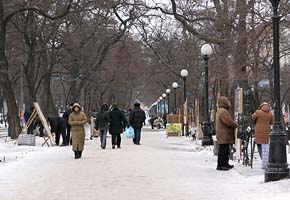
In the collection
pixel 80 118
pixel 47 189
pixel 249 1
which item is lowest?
→ pixel 47 189

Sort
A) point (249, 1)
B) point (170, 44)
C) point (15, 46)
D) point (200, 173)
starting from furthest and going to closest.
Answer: point (170, 44) < point (15, 46) < point (249, 1) < point (200, 173)

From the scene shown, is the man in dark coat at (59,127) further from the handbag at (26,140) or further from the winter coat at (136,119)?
the winter coat at (136,119)

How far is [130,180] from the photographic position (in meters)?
13.9

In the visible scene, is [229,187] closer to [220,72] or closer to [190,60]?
[220,72]

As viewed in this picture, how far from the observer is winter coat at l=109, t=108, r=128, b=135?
24.5m

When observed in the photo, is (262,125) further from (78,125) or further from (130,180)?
(78,125)

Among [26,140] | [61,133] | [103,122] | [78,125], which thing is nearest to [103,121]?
[103,122]

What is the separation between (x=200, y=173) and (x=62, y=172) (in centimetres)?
322

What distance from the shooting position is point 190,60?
50.0 m

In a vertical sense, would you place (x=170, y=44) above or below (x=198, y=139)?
above

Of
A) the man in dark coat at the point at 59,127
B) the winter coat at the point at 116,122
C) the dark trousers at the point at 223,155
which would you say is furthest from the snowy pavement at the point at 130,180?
the man in dark coat at the point at 59,127

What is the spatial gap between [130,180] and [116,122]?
35.8ft

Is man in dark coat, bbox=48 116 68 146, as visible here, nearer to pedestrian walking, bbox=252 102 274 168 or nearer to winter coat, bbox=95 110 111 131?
winter coat, bbox=95 110 111 131

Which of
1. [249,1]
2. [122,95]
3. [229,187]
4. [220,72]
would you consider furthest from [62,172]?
[122,95]
